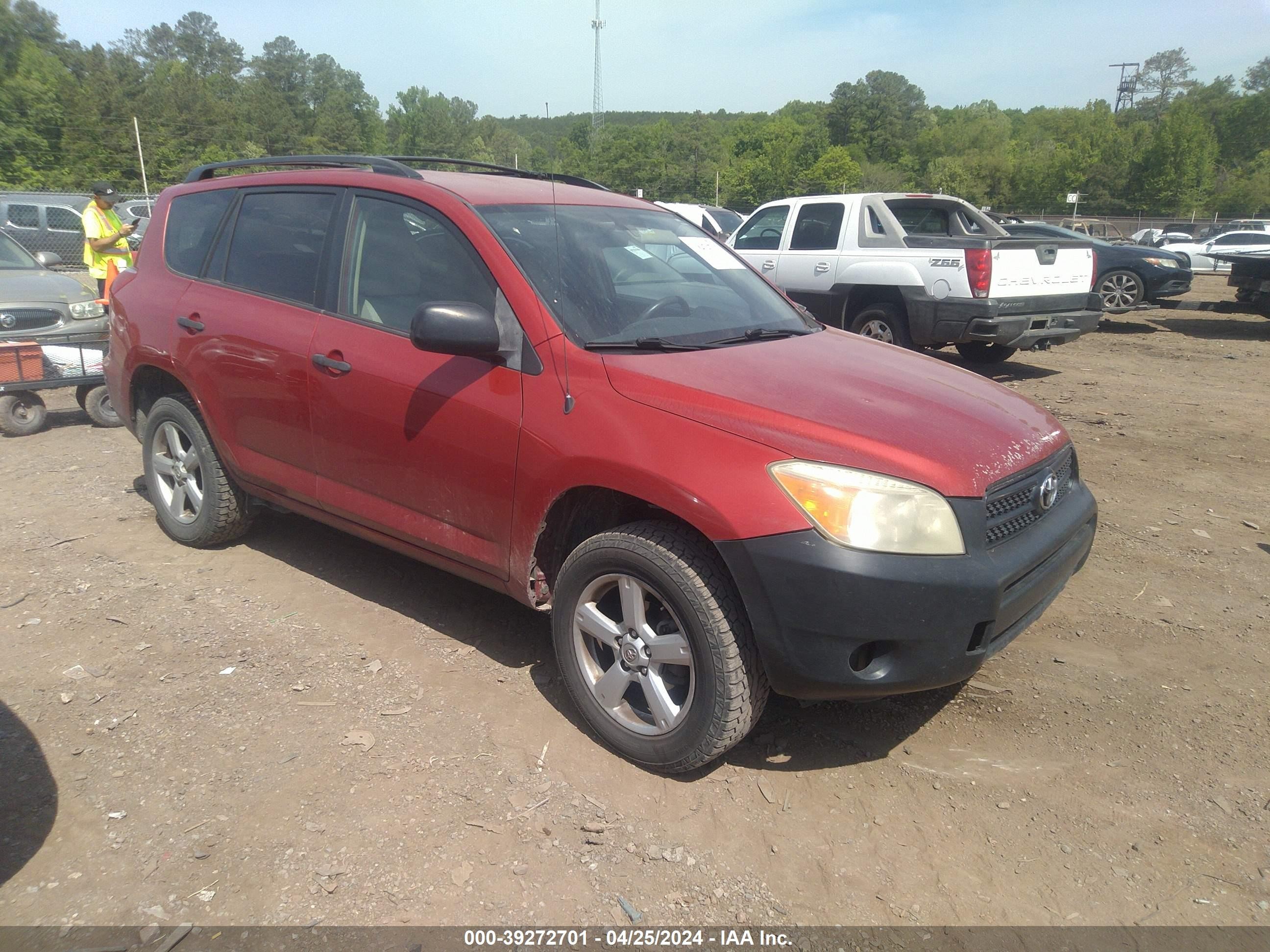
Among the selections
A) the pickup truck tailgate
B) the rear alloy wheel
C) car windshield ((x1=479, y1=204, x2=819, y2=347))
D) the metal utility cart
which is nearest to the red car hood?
car windshield ((x1=479, y1=204, x2=819, y2=347))

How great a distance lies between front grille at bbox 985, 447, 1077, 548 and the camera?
8.93ft

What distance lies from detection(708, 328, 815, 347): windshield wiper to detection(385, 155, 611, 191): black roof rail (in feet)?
3.86

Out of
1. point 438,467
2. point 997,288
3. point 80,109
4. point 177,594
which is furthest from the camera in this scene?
point 80,109

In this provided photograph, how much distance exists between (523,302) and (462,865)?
1826 mm

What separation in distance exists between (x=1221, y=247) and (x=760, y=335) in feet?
103

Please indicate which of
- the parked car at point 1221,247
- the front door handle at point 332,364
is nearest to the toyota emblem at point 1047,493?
the front door handle at point 332,364

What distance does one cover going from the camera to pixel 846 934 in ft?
Result: 7.63

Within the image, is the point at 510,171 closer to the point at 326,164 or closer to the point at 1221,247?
the point at 326,164

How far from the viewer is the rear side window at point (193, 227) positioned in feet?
14.4

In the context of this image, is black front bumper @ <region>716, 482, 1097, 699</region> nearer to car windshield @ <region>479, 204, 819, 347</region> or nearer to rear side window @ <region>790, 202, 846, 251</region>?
car windshield @ <region>479, 204, 819, 347</region>

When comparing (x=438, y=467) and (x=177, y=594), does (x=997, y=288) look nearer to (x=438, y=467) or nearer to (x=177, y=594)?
(x=438, y=467)

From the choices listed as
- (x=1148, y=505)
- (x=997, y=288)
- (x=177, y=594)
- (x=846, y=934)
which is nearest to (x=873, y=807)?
(x=846, y=934)

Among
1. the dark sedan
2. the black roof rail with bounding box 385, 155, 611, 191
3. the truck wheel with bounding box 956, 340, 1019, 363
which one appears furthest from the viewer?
the dark sedan

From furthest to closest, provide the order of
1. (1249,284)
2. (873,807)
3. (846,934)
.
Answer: (1249,284)
(873,807)
(846,934)
